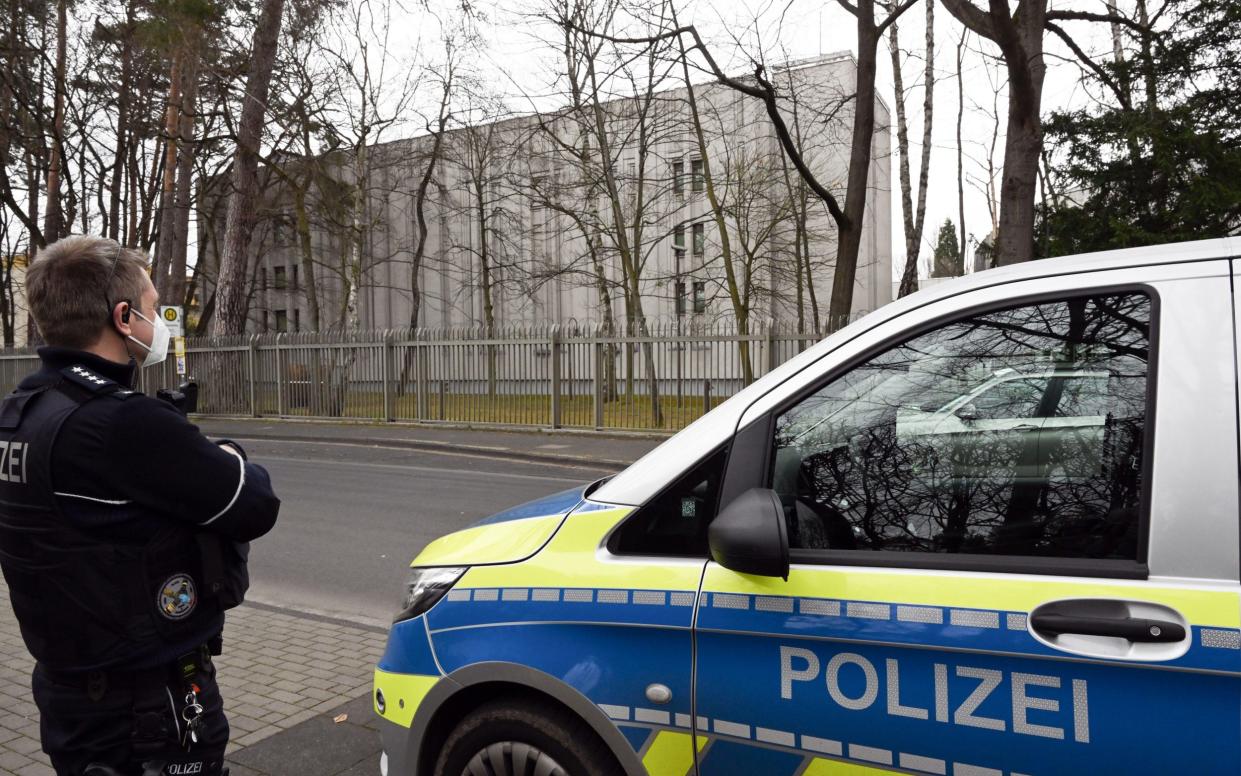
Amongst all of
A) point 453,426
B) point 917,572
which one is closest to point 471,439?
point 453,426

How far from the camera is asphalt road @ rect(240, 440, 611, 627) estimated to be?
6742 millimetres

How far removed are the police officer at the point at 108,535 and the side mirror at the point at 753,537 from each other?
112cm

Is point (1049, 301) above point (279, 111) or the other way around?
the other way around

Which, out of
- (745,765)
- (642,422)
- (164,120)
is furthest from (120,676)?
(164,120)

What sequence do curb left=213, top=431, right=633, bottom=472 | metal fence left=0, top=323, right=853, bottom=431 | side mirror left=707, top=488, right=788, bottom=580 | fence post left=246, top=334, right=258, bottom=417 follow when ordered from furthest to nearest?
fence post left=246, top=334, right=258, bottom=417 → metal fence left=0, top=323, right=853, bottom=431 → curb left=213, top=431, right=633, bottom=472 → side mirror left=707, top=488, right=788, bottom=580

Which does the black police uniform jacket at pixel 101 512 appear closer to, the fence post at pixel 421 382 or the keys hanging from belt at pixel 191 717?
the keys hanging from belt at pixel 191 717

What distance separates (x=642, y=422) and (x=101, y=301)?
1610 centimetres

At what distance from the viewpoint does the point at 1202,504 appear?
174 cm

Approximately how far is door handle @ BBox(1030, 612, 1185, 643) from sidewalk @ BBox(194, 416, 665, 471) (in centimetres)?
1239

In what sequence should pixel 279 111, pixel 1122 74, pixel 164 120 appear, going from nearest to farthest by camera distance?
1. pixel 1122 74
2. pixel 279 111
3. pixel 164 120

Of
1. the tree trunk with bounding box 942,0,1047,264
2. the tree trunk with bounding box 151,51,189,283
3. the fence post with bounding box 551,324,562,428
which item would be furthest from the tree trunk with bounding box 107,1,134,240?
the tree trunk with bounding box 942,0,1047,264

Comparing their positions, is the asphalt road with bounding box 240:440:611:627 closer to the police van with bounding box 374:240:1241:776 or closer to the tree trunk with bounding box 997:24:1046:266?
the police van with bounding box 374:240:1241:776

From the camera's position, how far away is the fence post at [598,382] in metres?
18.1

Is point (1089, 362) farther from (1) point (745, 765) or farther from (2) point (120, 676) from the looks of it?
(2) point (120, 676)
